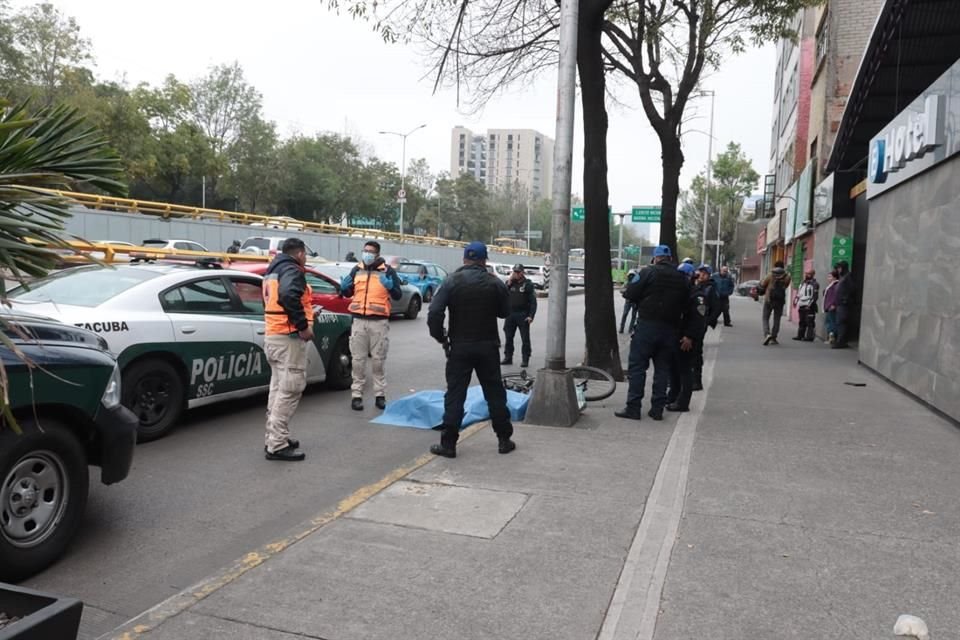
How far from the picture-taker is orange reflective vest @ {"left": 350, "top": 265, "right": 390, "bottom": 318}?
8.20 m

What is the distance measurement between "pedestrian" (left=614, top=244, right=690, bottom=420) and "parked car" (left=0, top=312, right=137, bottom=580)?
16.5 ft

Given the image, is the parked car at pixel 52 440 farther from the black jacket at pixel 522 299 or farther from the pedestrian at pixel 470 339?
the black jacket at pixel 522 299

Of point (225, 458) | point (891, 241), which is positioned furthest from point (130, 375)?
point (891, 241)

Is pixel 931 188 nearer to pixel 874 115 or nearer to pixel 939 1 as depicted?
pixel 939 1

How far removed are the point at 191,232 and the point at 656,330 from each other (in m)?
27.0

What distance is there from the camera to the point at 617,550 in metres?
4.21

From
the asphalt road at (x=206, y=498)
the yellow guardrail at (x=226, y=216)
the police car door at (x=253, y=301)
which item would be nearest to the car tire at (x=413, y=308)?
the yellow guardrail at (x=226, y=216)

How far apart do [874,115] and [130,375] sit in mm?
13775

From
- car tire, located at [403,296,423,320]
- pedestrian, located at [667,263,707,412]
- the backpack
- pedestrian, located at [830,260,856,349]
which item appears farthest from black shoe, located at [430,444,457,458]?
car tire, located at [403,296,423,320]

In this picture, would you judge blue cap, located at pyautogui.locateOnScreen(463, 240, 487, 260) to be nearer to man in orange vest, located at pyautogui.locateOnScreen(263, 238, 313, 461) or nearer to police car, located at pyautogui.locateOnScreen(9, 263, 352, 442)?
man in orange vest, located at pyautogui.locateOnScreen(263, 238, 313, 461)

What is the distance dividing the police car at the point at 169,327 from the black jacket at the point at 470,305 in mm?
2309

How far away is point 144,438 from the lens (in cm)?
653

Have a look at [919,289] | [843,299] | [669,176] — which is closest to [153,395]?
[919,289]

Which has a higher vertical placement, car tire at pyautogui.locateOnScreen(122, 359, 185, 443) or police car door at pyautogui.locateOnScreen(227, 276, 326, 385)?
police car door at pyautogui.locateOnScreen(227, 276, 326, 385)
